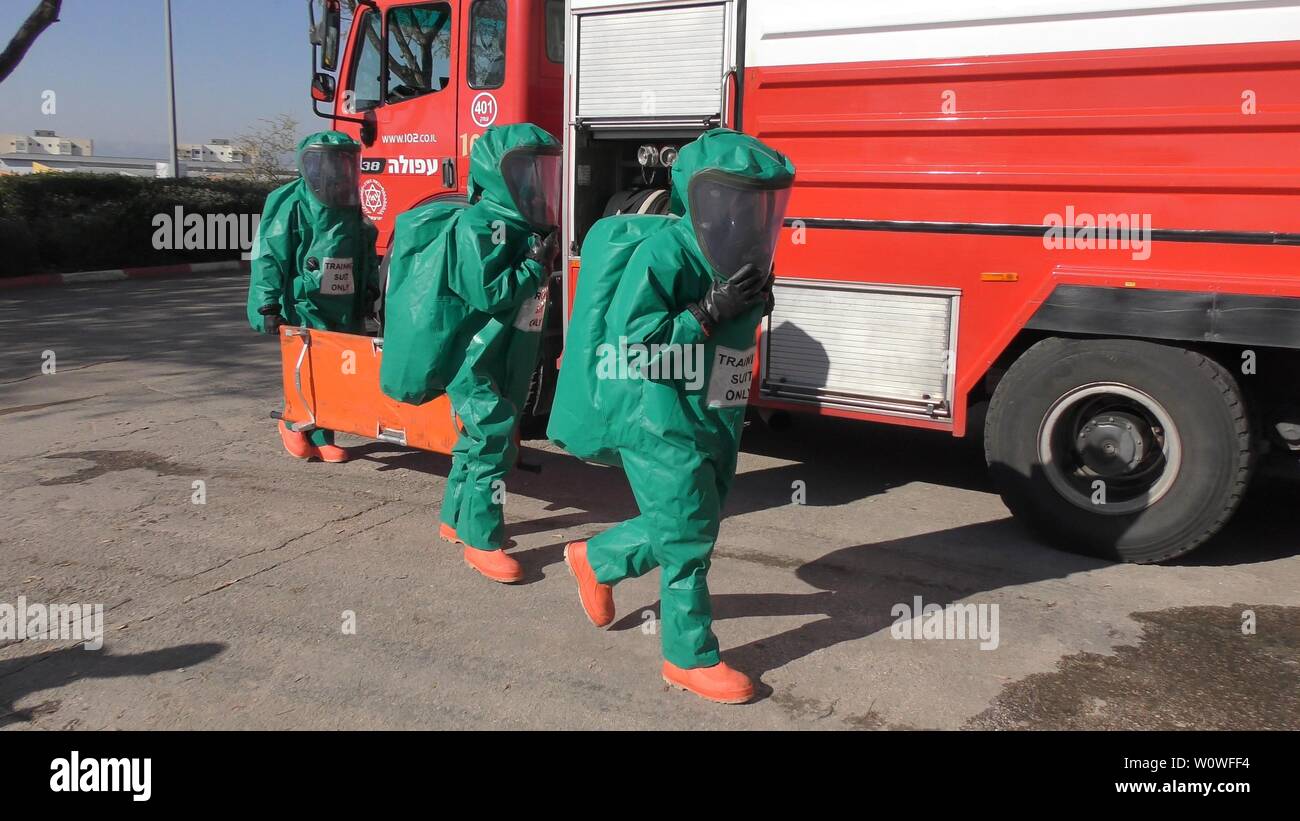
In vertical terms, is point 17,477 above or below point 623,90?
below

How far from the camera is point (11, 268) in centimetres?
1465

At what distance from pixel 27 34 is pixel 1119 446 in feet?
47.4

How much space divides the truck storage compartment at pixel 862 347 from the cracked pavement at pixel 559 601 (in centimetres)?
67

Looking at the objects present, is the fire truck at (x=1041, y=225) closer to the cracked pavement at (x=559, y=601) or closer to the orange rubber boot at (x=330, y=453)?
the cracked pavement at (x=559, y=601)

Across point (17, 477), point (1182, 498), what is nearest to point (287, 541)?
point (17, 477)

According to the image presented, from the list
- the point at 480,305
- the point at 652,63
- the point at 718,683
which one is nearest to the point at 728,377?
the point at 718,683

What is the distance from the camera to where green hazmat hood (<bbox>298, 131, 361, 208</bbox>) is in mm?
6027

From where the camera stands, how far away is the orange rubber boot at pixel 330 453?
20.6 feet

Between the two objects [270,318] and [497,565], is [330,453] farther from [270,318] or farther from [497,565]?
[497,565]

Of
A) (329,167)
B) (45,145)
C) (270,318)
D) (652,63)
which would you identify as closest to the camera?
(652,63)

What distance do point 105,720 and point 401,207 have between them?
465 centimetres

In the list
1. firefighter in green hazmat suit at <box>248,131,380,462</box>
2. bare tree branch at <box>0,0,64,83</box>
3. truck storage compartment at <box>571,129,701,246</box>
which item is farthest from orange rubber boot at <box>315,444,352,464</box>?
bare tree branch at <box>0,0,64,83</box>

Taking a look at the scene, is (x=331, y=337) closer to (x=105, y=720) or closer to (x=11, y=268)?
(x=105, y=720)

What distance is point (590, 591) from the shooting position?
12.6ft
